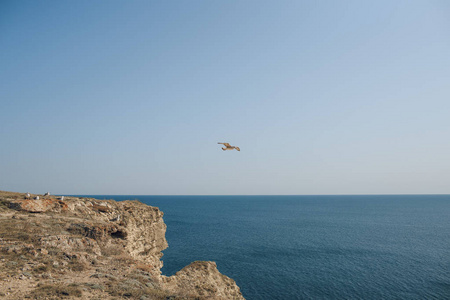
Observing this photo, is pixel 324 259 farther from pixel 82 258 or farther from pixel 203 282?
pixel 82 258

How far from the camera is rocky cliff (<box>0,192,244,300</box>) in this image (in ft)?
43.0

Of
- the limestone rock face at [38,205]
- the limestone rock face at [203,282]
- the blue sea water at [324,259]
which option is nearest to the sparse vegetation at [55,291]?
the limestone rock face at [203,282]

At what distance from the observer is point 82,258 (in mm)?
16859

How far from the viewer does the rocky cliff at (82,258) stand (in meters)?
13.1

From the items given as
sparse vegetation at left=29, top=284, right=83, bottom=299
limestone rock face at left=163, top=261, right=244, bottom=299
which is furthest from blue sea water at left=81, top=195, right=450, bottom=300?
sparse vegetation at left=29, top=284, right=83, bottom=299

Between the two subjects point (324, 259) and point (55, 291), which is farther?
point (324, 259)

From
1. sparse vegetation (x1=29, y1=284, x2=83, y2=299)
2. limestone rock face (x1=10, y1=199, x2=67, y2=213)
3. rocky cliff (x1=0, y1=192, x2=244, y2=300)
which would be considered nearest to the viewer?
sparse vegetation (x1=29, y1=284, x2=83, y2=299)

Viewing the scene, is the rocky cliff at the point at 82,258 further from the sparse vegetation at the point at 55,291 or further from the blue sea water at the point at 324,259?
the blue sea water at the point at 324,259

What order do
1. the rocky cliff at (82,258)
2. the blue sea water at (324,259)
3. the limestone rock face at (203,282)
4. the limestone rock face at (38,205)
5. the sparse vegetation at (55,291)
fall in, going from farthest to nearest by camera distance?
the blue sea water at (324,259)
the limestone rock face at (38,205)
the limestone rock face at (203,282)
the rocky cliff at (82,258)
the sparse vegetation at (55,291)

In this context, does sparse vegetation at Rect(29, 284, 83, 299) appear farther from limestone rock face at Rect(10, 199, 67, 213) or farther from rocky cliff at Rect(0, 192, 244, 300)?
limestone rock face at Rect(10, 199, 67, 213)

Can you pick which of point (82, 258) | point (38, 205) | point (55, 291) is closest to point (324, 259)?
point (82, 258)

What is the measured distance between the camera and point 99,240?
66.6 ft

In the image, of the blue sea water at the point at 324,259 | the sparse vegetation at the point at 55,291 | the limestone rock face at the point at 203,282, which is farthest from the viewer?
the blue sea water at the point at 324,259

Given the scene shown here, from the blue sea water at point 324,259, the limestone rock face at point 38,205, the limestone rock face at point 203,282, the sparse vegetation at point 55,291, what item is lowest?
the blue sea water at point 324,259
